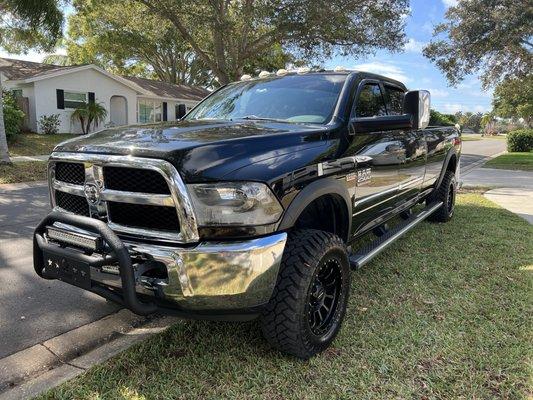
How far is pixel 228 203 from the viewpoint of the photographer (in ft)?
7.90

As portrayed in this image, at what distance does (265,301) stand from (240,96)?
2304mm

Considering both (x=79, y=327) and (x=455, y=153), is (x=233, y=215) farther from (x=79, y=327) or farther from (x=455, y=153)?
(x=455, y=153)

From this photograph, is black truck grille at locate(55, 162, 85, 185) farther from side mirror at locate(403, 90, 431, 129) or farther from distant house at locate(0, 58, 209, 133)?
distant house at locate(0, 58, 209, 133)

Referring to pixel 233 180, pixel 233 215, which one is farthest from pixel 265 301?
pixel 233 180

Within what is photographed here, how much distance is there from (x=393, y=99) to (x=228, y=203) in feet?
10.3

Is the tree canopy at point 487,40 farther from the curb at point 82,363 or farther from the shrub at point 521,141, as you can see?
the curb at point 82,363

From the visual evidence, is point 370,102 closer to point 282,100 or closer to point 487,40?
point 282,100

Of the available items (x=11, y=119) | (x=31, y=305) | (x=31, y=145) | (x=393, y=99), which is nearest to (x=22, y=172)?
(x=11, y=119)

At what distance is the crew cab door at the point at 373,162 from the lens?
356 cm

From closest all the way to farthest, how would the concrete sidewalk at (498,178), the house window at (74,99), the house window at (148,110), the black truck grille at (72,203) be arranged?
the black truck grille at (72,203), the concrete sidewalk at (498,178), the house window at (74,99), the house window at (148,110)

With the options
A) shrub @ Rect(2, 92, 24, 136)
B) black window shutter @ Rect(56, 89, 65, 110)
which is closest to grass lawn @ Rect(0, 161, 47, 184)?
shrub @ Rect(2, 92, 24, 136)

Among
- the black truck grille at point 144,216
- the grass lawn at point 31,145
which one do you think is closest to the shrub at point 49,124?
the grass lawn at point 31,145

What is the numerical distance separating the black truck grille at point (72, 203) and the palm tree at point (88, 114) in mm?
21039

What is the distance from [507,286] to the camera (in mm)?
4207
